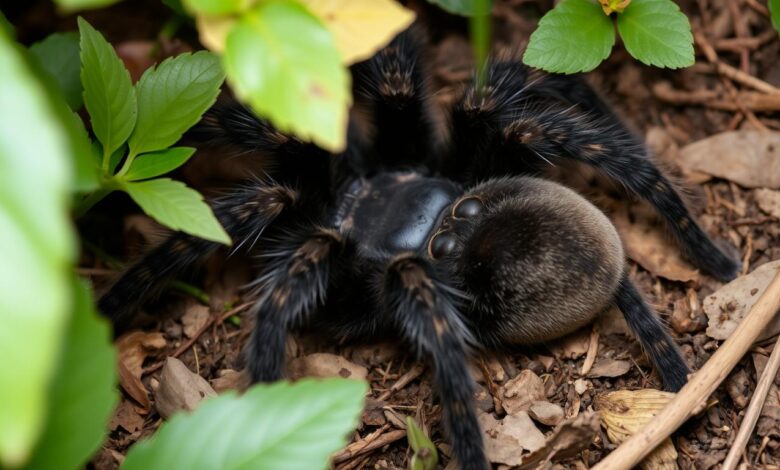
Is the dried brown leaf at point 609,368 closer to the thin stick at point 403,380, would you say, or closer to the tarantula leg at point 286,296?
the thin stick at point 403,380

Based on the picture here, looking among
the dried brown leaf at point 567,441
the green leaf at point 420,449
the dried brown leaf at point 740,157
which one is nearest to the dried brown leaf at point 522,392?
the dried brown leaf at point 567,441

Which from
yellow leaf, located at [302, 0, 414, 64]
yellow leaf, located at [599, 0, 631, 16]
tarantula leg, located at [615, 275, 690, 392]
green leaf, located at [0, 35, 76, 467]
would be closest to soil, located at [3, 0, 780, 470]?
tarantula leg, located at [615, 275, 690, 392]

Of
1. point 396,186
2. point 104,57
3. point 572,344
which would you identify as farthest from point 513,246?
point 104,57

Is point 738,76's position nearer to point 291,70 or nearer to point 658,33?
point 658,33

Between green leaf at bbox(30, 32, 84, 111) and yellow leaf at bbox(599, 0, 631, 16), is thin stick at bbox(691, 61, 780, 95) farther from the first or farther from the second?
green leaf at bbox(30, 32, 84, 111)

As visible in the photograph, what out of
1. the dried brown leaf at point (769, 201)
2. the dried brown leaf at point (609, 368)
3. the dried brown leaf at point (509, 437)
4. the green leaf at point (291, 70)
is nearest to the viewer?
the green leaf at point (291, 70)

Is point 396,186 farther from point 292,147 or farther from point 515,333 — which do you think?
point 515,333

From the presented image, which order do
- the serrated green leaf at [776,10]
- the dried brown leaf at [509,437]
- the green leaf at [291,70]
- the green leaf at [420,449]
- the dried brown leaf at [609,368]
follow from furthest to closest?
the dried brown leaf at [609,368] < the serrated green leaf at [776,10] < the dried brown leaf at [509,437] < the green leaf at [420,449] < the green leaf at [291,70]
